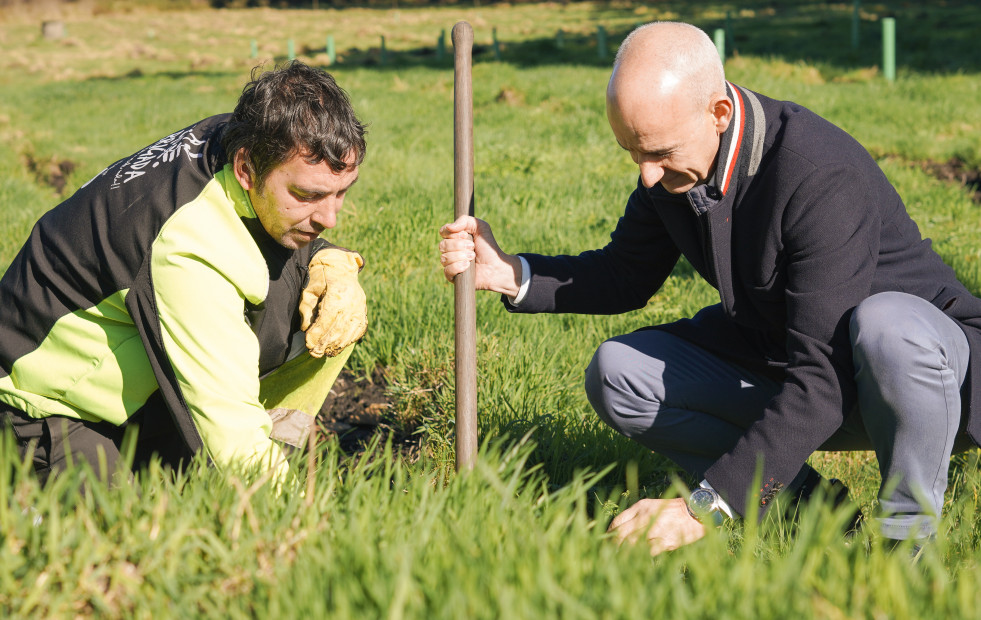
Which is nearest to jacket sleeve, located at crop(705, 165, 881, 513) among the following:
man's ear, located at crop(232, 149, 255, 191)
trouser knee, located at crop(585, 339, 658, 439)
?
trouser knee, located at crop(585, 339, 658, 439)

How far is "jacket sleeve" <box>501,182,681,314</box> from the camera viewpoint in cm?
309

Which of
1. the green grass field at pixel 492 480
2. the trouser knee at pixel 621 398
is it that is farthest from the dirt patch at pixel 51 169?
the trouser knee at pixel 621 398

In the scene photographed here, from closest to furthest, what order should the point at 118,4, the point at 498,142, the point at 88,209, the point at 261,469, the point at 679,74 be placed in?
the point at 261,469 → the point at 679,74 → the point at 88,209 → the point at 498,142 → the point at 118,4

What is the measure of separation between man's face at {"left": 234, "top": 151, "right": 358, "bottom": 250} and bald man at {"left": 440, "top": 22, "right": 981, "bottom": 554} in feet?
1.25

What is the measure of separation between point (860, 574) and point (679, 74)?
137cm

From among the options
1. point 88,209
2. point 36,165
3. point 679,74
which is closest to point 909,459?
point 679,74

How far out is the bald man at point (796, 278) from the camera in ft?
7.61

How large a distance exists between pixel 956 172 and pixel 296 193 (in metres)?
7.17

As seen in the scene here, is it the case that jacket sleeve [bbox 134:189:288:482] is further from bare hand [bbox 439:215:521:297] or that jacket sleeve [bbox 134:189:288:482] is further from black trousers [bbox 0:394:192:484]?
bare hand [bbox 439:215:521:297]

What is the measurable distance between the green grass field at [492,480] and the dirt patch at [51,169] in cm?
6

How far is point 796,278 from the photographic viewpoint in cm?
242

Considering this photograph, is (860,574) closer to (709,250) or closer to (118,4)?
(709,250)

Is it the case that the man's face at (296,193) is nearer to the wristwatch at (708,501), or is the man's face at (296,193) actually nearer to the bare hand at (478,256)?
the bare hand at (478,256)

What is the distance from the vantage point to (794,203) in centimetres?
240
